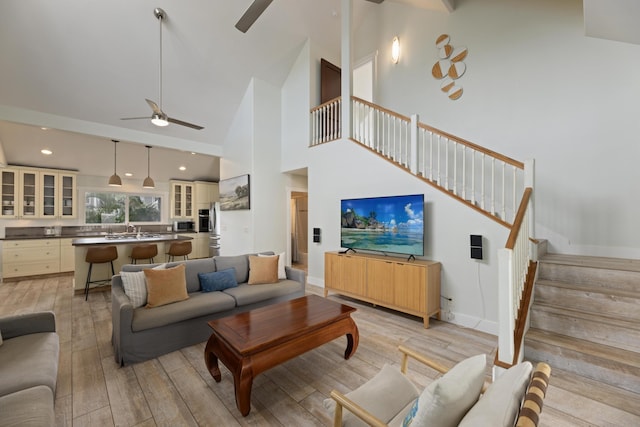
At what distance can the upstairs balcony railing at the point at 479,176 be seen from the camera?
6.95 ft

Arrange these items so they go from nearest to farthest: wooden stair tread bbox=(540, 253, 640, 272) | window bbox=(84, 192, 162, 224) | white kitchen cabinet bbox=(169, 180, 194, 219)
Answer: wooden stair tread bbox=(540, 253, 640, 272), window bbox=(84, 192, 162, 224), white kitchen cabinet bbox=(169, 180, 194, 219)

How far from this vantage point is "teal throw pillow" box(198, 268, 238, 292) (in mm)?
3373

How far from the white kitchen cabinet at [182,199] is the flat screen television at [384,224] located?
577 cm

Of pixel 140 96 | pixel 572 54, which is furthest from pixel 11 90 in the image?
pixel 572 54

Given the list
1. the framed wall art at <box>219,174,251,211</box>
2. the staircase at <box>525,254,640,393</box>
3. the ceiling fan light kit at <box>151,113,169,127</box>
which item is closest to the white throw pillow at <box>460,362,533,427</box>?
the staircase at <box>525,254,640,393</box>

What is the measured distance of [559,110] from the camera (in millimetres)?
3604

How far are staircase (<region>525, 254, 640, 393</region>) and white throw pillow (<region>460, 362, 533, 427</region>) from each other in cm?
174

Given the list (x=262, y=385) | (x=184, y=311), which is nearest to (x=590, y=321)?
(x=262, y=385)

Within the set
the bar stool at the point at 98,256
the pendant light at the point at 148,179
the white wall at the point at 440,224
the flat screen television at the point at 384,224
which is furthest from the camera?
the pendant light at the point at 148,179

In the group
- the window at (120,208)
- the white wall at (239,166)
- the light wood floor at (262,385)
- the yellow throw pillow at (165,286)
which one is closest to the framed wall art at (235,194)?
the white wall at (239,166)

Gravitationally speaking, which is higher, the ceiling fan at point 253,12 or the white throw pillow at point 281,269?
the ceiling fan at point 253,12

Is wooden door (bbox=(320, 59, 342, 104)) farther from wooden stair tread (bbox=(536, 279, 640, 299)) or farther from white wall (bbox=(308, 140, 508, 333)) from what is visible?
wooden stair tread (bbox=(536, 279, 640, 299))

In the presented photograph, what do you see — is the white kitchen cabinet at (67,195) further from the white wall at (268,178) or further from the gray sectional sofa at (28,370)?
the gray sectional sofa at (28,370)

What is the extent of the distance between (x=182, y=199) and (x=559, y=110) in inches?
347
